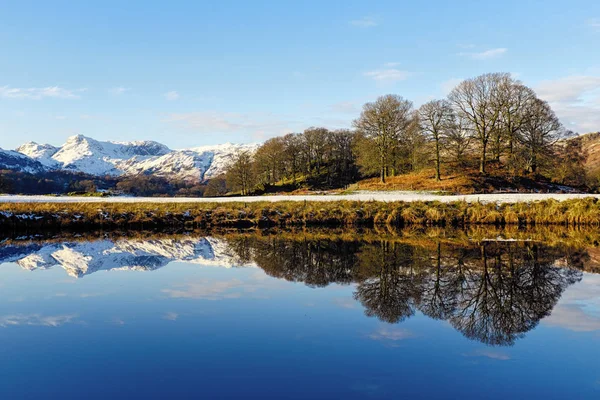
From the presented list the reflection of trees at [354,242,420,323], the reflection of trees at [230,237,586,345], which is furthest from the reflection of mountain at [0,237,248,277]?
the reflection of trees at [354,242,420,323]

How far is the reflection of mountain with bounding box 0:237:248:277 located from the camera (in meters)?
15.2

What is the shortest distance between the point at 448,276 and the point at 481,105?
149ft

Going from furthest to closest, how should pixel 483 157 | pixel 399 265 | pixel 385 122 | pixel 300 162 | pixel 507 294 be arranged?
pixel 300 162, pixel 385 122, pixel 483 157, pixel 399 265, pixel 507 294

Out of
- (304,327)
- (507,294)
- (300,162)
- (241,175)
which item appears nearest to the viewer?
(304,327)

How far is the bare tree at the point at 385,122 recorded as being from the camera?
5731 cm

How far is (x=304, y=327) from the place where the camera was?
8500mm

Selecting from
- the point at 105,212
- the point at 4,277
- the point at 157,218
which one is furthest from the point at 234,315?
the point at 105,212

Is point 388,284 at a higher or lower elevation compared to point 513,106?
lower

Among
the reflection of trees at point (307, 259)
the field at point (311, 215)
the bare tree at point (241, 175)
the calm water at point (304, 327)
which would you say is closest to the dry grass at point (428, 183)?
the field at point (311, 215)

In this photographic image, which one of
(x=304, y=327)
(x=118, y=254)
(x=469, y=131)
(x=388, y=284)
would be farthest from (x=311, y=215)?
(x=469, y=131)

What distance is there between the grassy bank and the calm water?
39.7 ft

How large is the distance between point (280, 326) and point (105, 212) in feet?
79.0

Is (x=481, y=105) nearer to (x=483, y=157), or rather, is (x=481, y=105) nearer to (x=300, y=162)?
(x=483, y=157)

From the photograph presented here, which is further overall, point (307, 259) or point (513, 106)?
point (513, 106)
